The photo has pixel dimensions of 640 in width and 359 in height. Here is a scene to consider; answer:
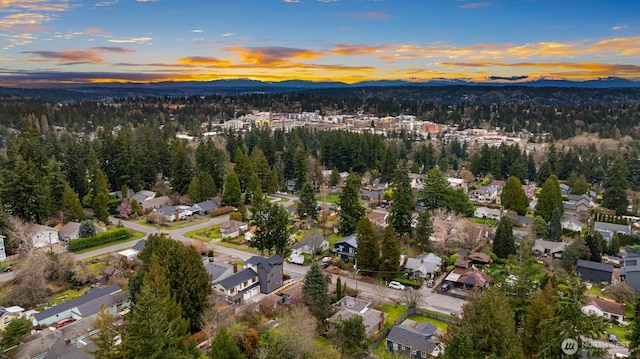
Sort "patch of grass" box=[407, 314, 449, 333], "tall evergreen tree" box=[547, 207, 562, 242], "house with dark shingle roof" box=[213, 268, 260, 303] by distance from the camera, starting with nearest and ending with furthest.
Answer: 1. "patch of grass" box=[407, 314, 449, 333]
2. "house with dark shingle roof" box=[213, 268, 260, 303]
3. "tall evergreen tree" box=[547, 207, 562, 242]

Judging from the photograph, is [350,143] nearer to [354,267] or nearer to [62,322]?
[354,267]

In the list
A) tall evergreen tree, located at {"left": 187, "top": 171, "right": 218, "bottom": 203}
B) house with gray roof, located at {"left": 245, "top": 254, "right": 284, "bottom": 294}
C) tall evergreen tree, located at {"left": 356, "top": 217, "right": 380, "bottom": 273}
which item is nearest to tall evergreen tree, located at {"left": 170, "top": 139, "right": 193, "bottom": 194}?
tall evergreen tree, located at {"left": 187, "top": 171, "right": 218, "bottom": 203}

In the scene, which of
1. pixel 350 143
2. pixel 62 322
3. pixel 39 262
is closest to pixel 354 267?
pixel 62 322

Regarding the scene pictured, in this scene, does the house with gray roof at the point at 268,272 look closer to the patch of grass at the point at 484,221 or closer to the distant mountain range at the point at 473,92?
the patch of grass at the point at 484,221

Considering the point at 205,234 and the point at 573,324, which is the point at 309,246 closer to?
the point at 205,234

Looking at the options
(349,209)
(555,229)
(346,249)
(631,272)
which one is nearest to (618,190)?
(555,229)

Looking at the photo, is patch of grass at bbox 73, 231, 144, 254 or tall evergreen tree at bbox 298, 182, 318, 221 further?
tall evergreen tree at bbox 298, 182, 318, 221

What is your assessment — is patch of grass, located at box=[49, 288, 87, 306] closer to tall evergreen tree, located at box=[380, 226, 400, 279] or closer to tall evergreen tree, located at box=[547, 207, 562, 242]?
tall evergreen tree, located at box=[380, 226, 400, 279]

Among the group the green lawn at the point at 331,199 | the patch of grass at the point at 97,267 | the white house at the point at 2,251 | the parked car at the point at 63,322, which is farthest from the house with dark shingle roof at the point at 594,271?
the white house at the point at 2,251
